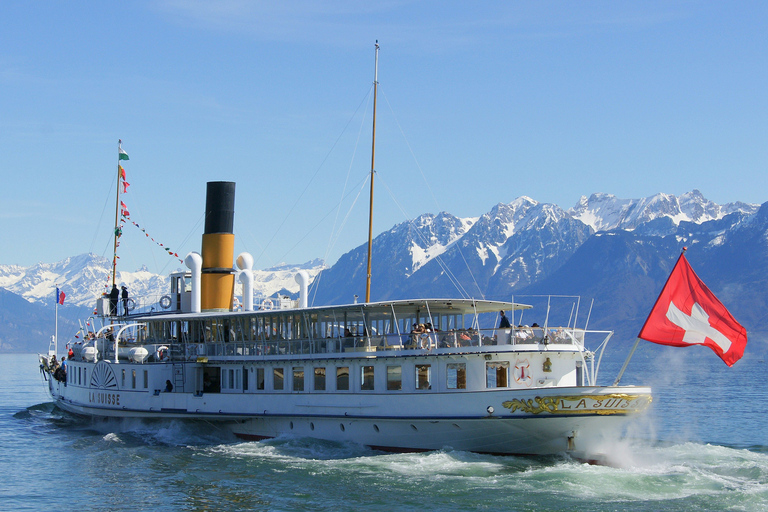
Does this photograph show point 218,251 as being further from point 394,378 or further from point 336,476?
point 336,476

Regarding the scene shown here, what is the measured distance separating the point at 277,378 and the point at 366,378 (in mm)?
4800

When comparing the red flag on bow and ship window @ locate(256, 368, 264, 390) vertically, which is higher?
the red flag on bow

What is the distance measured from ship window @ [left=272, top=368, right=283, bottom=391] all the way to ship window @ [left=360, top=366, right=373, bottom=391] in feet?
14.4

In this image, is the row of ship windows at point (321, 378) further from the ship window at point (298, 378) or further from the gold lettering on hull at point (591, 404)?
the gold lettering on hull at point (591, 404)

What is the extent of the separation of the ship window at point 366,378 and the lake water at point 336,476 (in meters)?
2.39

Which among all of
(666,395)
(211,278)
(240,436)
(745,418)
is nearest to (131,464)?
(240,436)

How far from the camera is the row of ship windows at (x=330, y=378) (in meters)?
32.7

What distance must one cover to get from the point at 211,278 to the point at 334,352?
1118cm

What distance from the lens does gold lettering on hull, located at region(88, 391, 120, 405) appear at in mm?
41781

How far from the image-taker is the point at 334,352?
35375mm

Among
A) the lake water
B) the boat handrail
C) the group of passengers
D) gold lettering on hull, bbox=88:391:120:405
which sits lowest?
the lake water

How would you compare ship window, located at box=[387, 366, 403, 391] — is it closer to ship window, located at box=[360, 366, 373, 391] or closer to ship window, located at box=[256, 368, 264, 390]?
ship window, located at box=[360, 366, 373, 391]

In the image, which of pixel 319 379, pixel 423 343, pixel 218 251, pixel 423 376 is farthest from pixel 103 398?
pixel 423 343

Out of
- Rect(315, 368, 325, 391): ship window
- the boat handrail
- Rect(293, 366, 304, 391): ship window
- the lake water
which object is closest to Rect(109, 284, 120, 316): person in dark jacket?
the lake water
